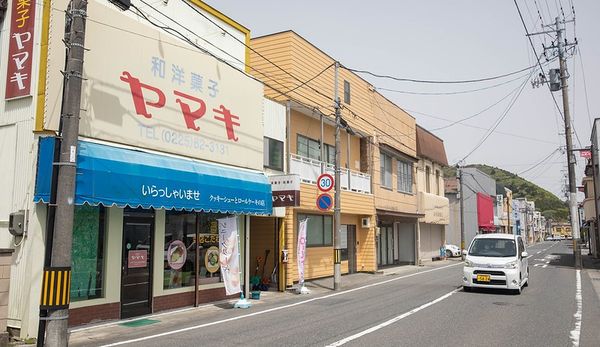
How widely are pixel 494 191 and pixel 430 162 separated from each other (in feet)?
106

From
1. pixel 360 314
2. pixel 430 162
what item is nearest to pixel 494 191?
pixel 430 162

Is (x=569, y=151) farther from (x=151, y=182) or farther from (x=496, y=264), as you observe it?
(x=151, y=182)

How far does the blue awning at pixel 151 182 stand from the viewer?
927cm

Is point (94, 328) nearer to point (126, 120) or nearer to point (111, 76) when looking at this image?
point (126, 120)

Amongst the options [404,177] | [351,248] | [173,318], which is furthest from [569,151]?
[173,318]

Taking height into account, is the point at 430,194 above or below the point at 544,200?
below

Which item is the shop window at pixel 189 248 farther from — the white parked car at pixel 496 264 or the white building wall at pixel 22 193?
the white parked car at pixel 496 264

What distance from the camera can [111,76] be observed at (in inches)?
426

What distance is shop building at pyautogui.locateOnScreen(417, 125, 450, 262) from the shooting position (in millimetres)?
33812

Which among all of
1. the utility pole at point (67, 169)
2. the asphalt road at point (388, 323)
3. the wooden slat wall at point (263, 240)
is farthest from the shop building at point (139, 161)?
the wooden slat wall at point (263, 240)

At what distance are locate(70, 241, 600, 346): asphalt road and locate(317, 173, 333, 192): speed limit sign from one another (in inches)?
161

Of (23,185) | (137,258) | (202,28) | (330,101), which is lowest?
(137,258)

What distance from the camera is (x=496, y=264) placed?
14.7 meters

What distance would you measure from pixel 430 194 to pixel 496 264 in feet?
67.9
